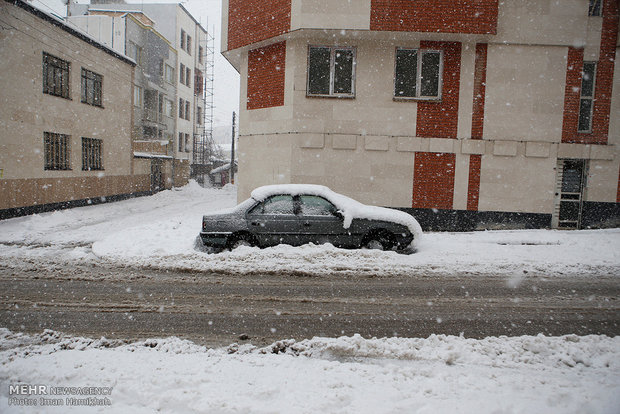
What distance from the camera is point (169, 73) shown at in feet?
122

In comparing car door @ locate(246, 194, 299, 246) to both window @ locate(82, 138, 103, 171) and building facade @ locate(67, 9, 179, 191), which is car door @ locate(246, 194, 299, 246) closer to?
window @ locate(82, 138, 103, 171)

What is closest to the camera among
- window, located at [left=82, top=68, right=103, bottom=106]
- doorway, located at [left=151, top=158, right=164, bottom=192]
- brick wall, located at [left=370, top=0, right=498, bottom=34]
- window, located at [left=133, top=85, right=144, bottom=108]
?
brick wall, located at [left=370, top=0, right=498, bottom=34]

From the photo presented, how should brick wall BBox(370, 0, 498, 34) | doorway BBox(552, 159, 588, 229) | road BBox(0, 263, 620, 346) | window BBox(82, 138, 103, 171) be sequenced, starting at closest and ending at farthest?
1. road BBox(0, 263, 620, 346)
2. brick wall BBox(370, 0, 498, 34)
3. doorway BBox(552, 159, 588, 229)
4. window BBox(82, 138, 103, 171)

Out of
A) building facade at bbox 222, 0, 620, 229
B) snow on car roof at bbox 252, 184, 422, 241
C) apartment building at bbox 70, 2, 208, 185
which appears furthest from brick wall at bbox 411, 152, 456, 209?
apartment building at bbox 70, 2, 208, 185

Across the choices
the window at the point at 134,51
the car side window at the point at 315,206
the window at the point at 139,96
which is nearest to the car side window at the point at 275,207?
the car side window at the point at 315,206

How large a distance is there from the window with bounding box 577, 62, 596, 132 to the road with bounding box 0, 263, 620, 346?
806cm

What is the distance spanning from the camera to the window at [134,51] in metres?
29.5

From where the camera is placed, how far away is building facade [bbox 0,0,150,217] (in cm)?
1376

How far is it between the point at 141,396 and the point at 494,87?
13.6 metres

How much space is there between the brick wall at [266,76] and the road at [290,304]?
8.49 metres

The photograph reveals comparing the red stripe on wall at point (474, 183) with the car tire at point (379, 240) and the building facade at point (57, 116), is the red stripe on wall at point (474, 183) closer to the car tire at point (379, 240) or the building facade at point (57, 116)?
the car tire at point (379, 240)

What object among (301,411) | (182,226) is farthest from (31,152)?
(301,411)

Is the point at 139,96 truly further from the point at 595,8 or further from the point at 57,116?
the point at 595,8

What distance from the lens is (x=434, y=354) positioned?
421cm
